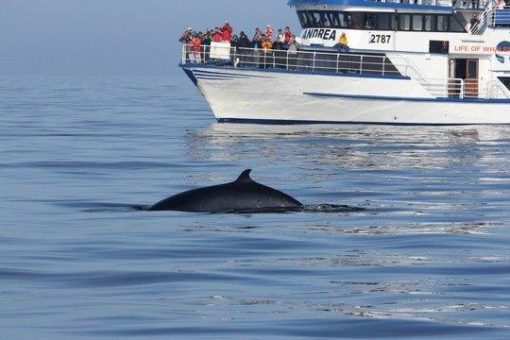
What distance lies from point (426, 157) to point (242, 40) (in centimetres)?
1562

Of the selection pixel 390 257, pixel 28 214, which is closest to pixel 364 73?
pixel 28 214

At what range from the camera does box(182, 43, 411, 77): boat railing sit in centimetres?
5374

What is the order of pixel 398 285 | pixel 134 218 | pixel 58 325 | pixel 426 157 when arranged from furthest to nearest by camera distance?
pixel 426 157 < pixel 134 218 < pixel 398 285 < pixel 58 325

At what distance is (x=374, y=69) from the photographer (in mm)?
54344

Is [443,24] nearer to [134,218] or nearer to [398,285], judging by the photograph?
[134,218]

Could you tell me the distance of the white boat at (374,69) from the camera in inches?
2117

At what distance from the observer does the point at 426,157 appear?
40.6m

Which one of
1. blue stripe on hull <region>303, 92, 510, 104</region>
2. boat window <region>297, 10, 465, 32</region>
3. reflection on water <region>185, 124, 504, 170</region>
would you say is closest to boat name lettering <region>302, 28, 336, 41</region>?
boat window <region>297, 10, 465, 32</region>

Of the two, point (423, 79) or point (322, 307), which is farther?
point (423, 79)

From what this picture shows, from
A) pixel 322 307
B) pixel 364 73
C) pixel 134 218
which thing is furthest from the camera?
pixel 364 73

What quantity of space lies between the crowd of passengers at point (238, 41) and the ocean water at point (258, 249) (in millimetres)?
12399

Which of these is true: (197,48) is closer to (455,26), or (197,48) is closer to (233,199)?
(455,26)

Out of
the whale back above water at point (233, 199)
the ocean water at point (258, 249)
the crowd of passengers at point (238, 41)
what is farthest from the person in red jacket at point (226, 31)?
the whale back above water at point (233, 199)

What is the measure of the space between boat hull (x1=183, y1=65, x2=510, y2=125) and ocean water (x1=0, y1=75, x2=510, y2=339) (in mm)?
11288
